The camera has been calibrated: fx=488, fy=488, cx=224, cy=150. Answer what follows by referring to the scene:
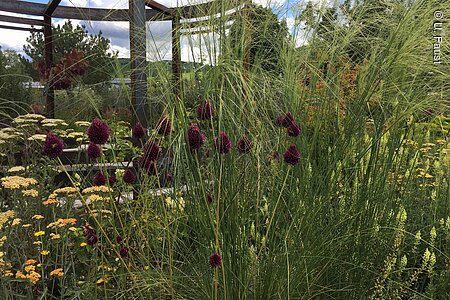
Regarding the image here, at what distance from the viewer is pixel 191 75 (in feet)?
5.87

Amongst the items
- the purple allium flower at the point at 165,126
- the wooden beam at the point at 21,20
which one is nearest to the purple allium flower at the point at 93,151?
the purple allium flower at the point at 165,126

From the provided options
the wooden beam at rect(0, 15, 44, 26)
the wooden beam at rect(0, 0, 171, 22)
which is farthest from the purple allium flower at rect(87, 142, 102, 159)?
the wooden beam at rect(0, 15, 44, 26)

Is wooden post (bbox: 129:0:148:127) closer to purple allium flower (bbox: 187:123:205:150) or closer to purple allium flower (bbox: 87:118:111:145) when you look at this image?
purple allium flower (bbox: 87:118:111:145)

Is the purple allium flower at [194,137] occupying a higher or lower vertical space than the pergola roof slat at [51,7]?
lower

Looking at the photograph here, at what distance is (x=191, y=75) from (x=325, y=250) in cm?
80

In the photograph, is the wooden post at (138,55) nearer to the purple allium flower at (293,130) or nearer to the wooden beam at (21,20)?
the purple allium flower at (293,130)

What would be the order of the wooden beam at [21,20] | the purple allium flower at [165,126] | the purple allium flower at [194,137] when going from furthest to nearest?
the wooden beam at [21,20], the purple allium flower at [165,126], the purple allium flower at [194,137]

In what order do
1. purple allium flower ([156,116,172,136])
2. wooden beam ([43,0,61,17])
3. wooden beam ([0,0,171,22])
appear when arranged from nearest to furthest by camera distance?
1. purple allium flower ([156,116,172,136])
2. wooden beam ([0,0,171,22])
3. wooden beam ([43,0,61,17])

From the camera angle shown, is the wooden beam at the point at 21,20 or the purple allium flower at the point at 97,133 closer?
the purple allium flower at the point at 97,133

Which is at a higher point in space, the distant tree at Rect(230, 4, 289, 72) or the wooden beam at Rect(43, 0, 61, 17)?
the wooden beam at Rect(43, 0, 61, 17)

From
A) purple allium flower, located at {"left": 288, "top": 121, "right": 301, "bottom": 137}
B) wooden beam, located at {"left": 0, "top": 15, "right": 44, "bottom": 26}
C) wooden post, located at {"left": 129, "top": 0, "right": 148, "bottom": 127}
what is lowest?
purple allium flower, located at {"left": 288, "top": 121, "right": 301, "bottom": 137}

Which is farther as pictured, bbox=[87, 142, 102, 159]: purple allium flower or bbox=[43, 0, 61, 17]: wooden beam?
bbox=[43, 0, 61, 17]: wooden beam

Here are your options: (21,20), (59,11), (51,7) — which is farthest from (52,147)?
(21,20)

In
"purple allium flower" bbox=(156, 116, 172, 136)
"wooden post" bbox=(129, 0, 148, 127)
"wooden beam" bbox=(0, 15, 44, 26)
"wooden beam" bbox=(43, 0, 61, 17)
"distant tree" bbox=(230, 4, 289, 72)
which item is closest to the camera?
"purple allium flower" bbox=(156, 116, 172, 136)
